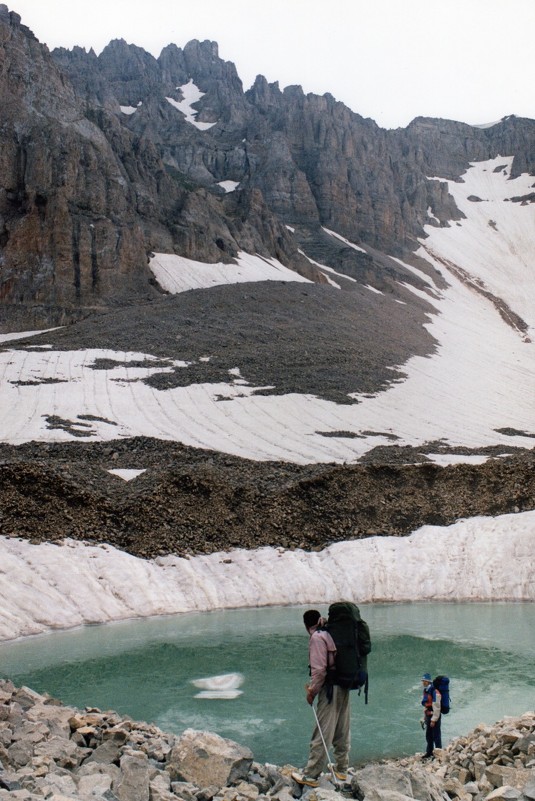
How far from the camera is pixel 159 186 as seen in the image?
103750mm

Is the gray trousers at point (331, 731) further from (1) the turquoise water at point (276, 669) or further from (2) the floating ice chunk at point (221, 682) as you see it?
(2) the floating ice chunk at point (221, 682)

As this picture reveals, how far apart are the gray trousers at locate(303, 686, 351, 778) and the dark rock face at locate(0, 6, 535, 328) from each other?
70.7m

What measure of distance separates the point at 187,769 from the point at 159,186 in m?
102

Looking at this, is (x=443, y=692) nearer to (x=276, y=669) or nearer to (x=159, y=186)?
(x=276, y=669)

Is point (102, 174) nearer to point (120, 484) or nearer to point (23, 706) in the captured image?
point (120, 484)

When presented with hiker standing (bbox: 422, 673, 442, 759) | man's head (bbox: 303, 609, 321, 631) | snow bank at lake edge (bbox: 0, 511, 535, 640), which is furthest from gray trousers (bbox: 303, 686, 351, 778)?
snow bank at lake edge (bbox: 0, 511, 535, 640)

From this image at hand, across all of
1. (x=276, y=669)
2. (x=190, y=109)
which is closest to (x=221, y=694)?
(x=276, y=669)

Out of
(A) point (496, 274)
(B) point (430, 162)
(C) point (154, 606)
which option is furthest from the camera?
(B) point (430, 162)

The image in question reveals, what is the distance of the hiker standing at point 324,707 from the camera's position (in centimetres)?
912

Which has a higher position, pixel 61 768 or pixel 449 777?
pixel 61 768

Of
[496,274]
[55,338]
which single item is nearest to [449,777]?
[55,338]

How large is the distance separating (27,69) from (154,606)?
84.2 m

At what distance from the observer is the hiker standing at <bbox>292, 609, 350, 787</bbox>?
29.9 ft

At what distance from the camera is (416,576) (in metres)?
25.3
